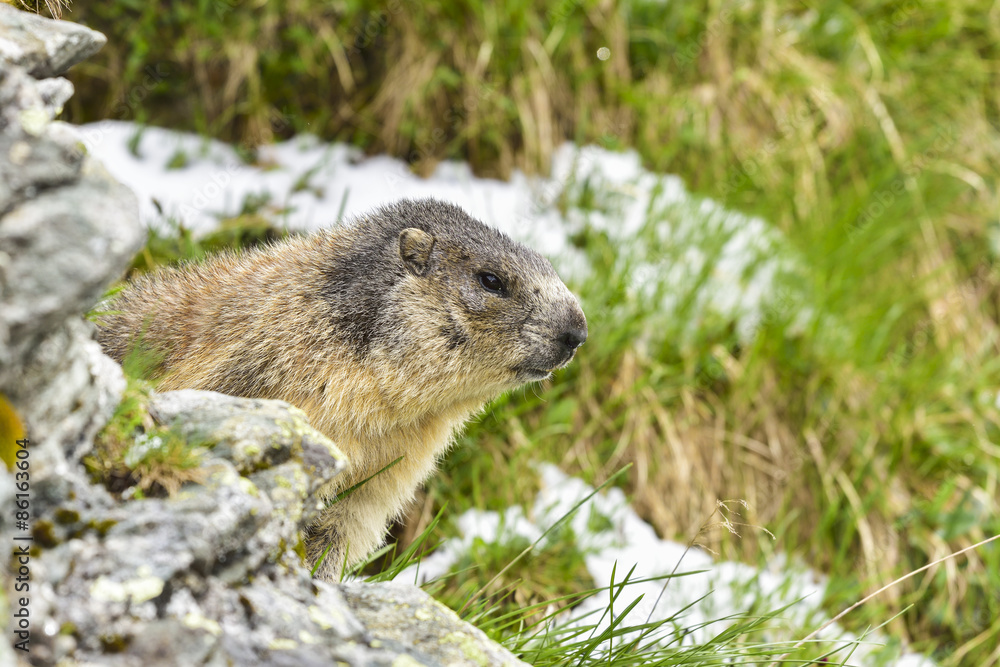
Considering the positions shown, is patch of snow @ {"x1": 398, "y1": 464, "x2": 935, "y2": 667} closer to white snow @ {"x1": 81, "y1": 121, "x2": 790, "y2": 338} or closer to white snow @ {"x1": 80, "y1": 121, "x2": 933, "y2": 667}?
white snow @ {"x1": 80, "y1": 121, "x2": 933, "y2": 667}

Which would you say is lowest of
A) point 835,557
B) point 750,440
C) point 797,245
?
point 835,557

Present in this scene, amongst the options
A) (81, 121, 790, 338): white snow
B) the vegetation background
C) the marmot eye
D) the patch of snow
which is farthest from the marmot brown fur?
(81, 121, 790, 338): white snow

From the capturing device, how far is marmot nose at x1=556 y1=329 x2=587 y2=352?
3668 millimetres

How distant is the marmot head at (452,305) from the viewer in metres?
3.49

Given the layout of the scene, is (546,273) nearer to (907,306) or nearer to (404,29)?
(404,29)

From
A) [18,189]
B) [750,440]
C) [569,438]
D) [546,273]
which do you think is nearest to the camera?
[18,189]

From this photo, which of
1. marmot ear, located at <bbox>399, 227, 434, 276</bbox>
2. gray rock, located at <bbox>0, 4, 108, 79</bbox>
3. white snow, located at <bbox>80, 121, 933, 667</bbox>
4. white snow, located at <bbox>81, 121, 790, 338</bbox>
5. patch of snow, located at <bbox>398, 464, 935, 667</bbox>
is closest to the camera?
gray rock, located at <bbox>0, 4, 108, 79</bbox>

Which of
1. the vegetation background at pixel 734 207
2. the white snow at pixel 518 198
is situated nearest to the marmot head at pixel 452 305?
the vegetation background at pixel 734 207

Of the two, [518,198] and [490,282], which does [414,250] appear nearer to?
[490,282]

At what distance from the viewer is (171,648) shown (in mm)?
1975

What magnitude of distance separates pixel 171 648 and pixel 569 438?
13.0 feet

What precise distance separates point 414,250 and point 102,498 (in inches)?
72.5

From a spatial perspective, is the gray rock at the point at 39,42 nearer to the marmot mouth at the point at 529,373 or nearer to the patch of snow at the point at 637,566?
the marmot mouth at the point at 529,373

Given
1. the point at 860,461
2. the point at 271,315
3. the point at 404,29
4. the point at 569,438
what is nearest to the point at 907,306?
the point at 860,461
